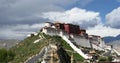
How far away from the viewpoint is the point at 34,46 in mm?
160250

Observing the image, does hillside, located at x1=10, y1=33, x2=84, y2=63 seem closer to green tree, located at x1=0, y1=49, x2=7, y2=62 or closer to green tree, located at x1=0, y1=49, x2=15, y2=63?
green tree, located at x1=0, y1=49, x2=15, y2=63

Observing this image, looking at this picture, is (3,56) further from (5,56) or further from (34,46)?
(34,46)

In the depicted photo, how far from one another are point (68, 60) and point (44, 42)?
23.9m

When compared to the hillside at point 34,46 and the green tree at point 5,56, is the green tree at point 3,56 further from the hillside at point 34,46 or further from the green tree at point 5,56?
the hillside at point 34,46

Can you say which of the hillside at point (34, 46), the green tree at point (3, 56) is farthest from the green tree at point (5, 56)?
the hillside at point (34, 46)

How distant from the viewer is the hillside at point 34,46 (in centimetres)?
14738

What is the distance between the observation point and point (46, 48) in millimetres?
142875

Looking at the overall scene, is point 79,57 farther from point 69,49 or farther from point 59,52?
point 59,52

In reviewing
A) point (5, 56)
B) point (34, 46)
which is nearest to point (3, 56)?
point (5, 56)

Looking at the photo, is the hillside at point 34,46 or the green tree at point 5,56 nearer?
Answer: the green tree at point 5,56

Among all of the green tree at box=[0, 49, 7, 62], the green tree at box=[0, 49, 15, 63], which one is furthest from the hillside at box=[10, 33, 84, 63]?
the green tree at box=[0, 49, 7, 62]

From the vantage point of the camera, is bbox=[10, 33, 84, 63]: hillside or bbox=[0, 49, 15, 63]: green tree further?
bbox=[10, 33, 84, 63]: hillside

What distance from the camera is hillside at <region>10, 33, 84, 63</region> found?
14738 cm

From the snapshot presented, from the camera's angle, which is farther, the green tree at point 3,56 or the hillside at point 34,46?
the hillside at point 34,46
